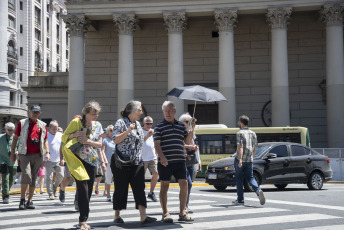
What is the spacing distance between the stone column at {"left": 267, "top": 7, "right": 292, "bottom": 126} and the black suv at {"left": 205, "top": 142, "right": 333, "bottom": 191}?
1429 cm

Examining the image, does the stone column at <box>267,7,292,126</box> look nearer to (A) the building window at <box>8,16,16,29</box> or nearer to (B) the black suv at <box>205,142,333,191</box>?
(B) the black suv at <box>205,142,333,191</box>

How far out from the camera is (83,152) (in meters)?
7.95

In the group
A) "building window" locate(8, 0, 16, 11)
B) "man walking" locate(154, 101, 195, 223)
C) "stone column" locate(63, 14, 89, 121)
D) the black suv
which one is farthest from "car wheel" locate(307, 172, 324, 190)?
"building window" locate(8, 0, 16, 11)

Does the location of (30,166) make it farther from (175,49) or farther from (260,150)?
(175,49)

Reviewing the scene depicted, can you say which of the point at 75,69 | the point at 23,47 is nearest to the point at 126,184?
the point at 75,69

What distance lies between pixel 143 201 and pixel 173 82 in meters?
24.2

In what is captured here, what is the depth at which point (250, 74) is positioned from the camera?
36.4 metres

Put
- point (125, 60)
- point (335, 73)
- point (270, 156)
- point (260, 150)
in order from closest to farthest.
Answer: point (270, 156) → point (260, 150) → point (335, 73) → point (125, 60)

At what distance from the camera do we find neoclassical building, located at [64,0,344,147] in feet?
104

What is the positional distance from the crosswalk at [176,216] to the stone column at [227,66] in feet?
64.5

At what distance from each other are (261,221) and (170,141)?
2020 mm

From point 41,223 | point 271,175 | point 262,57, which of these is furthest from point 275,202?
point 262,57

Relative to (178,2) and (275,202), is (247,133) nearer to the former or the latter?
(275,202)

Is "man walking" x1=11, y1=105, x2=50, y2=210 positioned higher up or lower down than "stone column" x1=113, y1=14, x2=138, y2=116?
lower down
